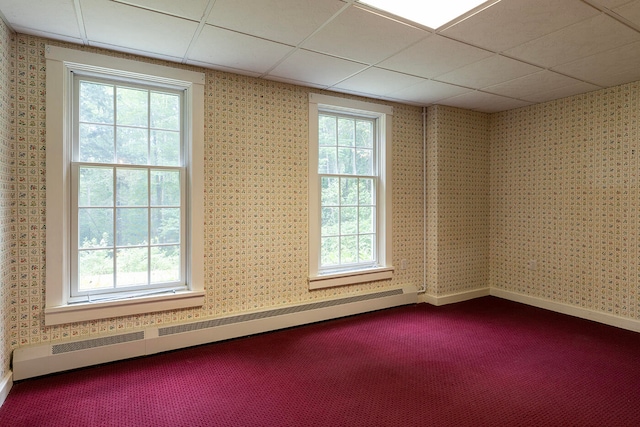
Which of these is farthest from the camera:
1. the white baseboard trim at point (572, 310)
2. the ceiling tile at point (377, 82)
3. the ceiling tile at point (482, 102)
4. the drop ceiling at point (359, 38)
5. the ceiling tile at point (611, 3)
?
the ceiling tile at point (482, 102)

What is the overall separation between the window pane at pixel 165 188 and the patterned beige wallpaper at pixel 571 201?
390 cm

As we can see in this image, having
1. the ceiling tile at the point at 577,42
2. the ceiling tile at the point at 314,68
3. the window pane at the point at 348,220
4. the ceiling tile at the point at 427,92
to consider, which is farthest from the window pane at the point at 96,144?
the ceiling tile at the point at 577,42

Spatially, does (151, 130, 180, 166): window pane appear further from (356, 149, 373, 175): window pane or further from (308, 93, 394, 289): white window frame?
(356, 149, 373, 175): window pane

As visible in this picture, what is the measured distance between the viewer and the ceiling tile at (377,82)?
10.6 feet

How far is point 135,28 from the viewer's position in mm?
2357

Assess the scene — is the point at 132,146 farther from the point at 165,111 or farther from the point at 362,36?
the point at 362,36

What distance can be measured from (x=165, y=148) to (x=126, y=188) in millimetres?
457

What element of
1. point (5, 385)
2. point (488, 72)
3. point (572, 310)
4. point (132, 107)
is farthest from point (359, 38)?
point (572, 310)

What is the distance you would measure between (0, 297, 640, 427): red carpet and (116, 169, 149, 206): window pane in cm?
125

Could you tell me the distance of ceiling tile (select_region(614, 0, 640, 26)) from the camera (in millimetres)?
2037

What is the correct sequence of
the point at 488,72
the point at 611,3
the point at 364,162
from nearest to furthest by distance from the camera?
the point at 611,3 → the point at 488,72 → the point at 364,162

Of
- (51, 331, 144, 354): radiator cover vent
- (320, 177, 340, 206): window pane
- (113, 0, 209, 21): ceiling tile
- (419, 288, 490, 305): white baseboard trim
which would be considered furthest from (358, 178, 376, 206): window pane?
(51, 331, 144, 354): radiator cover vent

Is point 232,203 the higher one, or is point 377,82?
point 377,82

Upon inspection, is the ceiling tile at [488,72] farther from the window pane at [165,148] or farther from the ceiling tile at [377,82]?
the window pane at [165,148]
